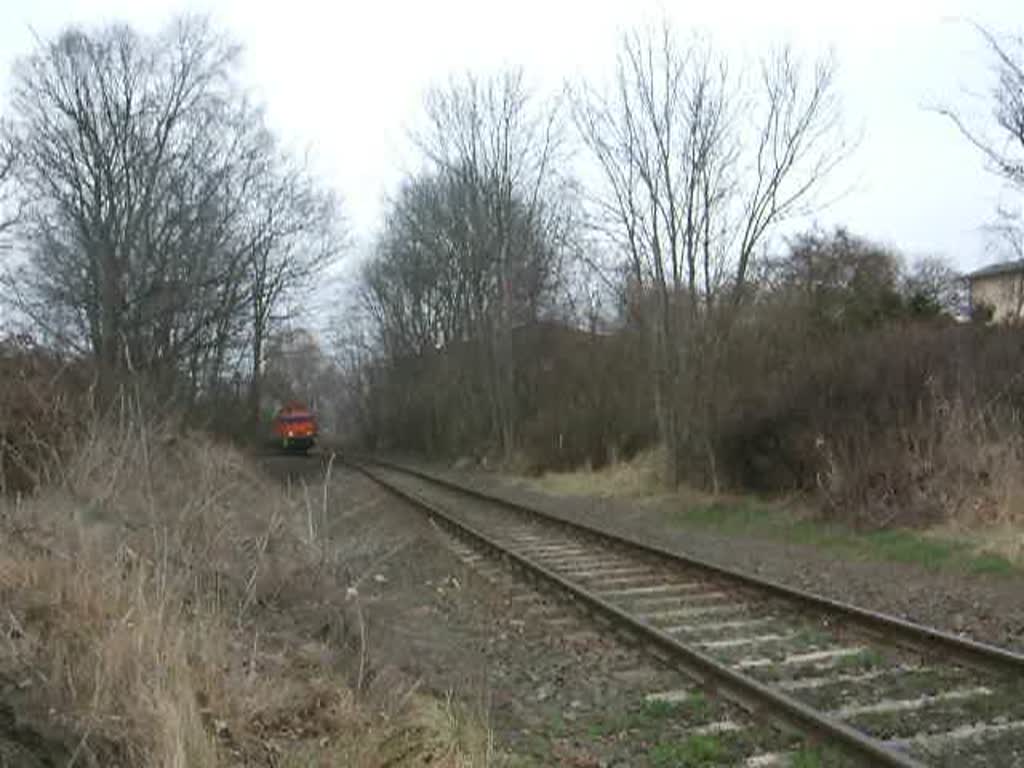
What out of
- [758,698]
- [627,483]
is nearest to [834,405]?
[627,483]

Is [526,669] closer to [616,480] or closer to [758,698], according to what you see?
[758,698]

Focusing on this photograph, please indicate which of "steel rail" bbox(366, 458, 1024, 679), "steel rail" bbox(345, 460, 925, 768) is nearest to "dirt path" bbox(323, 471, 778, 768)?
"steel rail" bbox(345, 460, 925, 768)

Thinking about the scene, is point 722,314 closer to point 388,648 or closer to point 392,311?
point 388,648

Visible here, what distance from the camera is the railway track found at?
18.4ft

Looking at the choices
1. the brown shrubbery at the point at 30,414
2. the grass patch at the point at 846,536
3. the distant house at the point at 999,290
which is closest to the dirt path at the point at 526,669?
the brown shrubbery at the point at 30,414

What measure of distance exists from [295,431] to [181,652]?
5510 centimetres

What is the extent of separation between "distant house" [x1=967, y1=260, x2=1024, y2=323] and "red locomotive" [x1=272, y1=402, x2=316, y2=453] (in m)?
35.9

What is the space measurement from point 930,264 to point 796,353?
5672cm

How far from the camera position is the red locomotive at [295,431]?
58.8 metres

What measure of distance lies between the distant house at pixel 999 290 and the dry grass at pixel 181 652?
13.7m

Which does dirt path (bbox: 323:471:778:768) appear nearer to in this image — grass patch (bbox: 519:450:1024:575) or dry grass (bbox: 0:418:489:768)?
dry grass (bbox: 0:418:489:768)

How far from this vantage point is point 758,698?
6.40 metres

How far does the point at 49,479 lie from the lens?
9180 millimetres

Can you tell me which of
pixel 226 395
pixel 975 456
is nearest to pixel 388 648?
pixel 975 456
